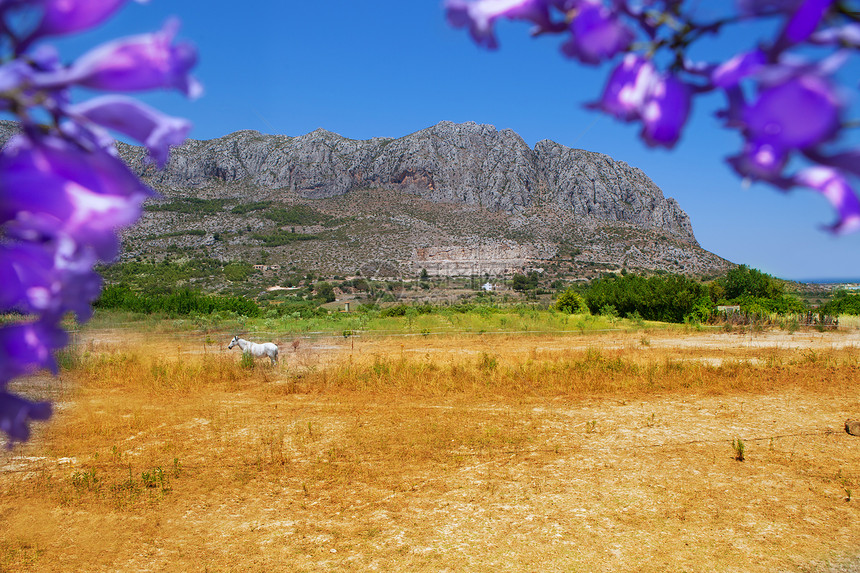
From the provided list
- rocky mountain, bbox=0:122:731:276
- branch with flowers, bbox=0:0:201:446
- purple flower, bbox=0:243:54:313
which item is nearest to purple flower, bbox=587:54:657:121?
branch with flowers, bbox=0:0:201:446

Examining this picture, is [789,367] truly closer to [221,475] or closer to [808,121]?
[221,475]

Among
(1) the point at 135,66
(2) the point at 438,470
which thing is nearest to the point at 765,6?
(1) the point at 135,66

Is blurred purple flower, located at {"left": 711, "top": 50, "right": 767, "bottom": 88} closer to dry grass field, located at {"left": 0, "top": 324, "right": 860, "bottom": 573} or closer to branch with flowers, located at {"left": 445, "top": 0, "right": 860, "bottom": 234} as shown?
branch with flowers, located at {"left": 445, "top": 0, "right": 860, "bottom": 234}

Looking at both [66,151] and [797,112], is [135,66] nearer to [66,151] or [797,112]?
[66,151]

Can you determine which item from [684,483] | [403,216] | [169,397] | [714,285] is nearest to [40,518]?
[169,397]

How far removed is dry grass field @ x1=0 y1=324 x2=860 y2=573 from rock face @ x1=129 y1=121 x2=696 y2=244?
5343 centimetres

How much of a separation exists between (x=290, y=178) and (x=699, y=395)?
203 feet

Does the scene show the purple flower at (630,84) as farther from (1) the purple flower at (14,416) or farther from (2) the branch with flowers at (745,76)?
(1) the purple flower at (14,416)

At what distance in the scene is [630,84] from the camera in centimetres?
43

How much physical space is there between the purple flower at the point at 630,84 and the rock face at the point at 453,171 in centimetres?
6447

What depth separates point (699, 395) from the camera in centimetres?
1114

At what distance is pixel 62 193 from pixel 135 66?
0.09 metres

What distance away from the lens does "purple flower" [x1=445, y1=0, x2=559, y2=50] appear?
1.28 feet

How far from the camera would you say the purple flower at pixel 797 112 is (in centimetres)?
31
